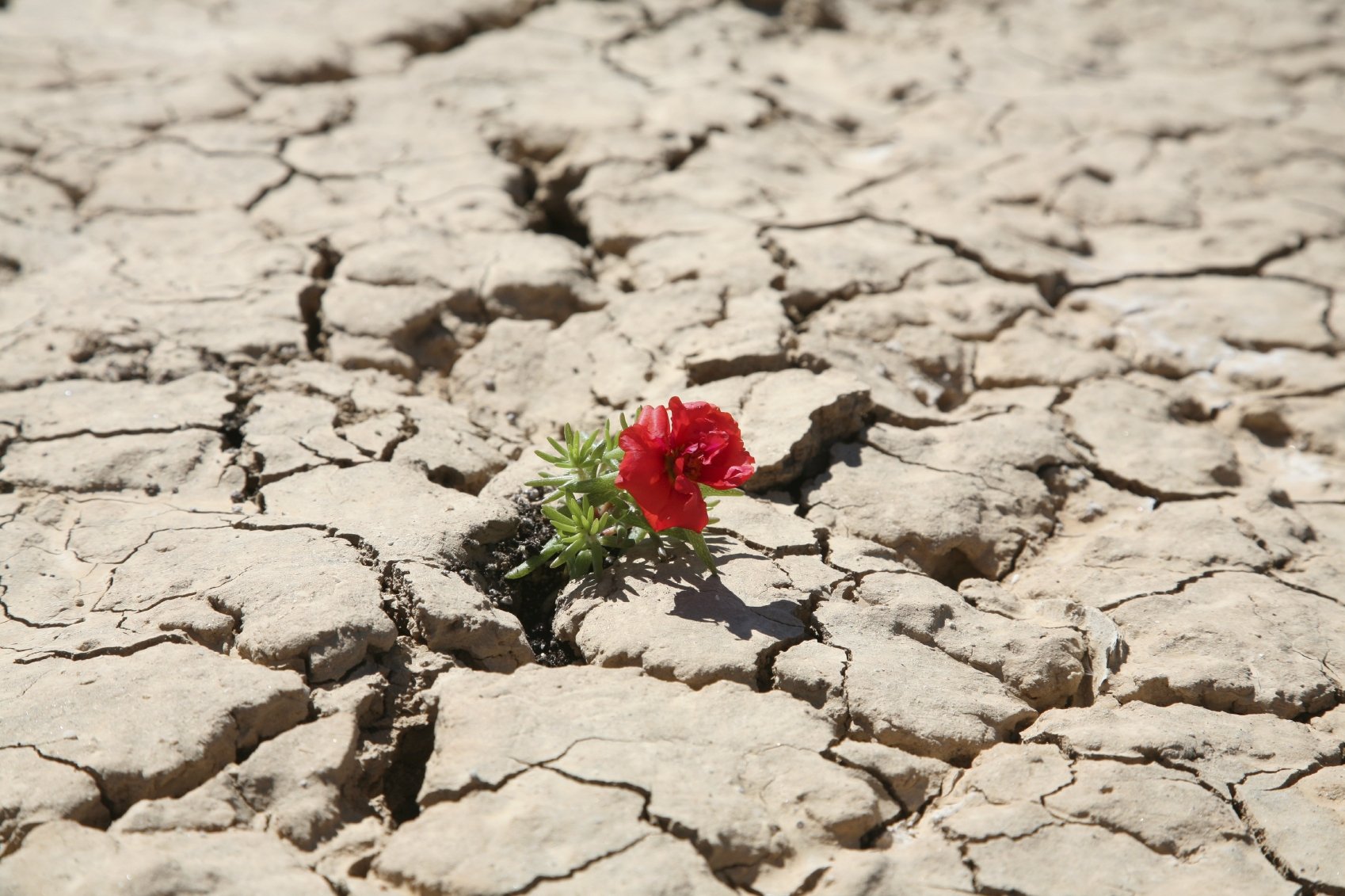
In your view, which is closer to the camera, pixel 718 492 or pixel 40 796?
pixel 40 796

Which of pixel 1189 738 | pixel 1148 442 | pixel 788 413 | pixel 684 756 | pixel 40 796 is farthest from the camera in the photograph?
pixel 1148 442

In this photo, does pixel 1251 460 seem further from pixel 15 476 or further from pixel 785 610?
pixel 15 476

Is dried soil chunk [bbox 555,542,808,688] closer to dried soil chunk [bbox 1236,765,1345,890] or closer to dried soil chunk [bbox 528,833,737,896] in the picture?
dried soil chunk [bbox 528,833,737,896]

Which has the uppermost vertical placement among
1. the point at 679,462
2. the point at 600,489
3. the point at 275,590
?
the point at 679,462

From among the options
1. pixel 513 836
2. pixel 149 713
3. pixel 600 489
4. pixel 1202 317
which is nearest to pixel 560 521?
pixel 600 489

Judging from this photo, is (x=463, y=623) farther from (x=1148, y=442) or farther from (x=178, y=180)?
(x=178, y=180)

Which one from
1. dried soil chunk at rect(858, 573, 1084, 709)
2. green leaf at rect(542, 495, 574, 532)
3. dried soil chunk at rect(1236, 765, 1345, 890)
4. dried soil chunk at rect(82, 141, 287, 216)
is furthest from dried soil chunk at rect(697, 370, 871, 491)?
dried soil chunk at rect(82, 141, 287, 216)

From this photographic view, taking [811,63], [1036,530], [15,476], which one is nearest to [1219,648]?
[1036,530]
